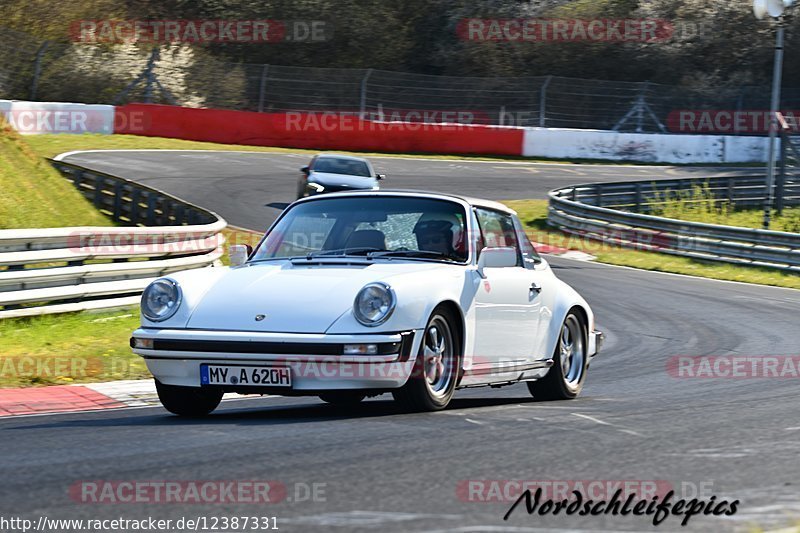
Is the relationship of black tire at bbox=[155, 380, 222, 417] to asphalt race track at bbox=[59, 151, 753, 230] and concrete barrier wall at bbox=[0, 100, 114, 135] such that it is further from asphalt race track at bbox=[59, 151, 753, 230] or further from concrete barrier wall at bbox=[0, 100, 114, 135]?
concrete barrier wall at bbox=[0, 100, 114, 135]

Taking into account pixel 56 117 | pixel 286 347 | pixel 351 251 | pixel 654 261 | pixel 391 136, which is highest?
pixel 351 251

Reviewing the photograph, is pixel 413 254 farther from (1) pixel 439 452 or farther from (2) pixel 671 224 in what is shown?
(2) pixel 671 224

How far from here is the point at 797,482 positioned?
539cm

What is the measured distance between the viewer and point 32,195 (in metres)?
17.2

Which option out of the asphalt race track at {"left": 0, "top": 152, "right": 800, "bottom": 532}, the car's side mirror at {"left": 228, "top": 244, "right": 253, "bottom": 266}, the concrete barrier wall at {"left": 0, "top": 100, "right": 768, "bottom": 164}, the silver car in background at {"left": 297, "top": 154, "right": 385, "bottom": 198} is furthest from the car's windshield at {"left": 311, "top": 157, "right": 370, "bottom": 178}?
the car's side mirror at {"left": 228, "top": 244, "right": 253, "bottom": 266}

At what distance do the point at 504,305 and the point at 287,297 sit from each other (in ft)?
5.78

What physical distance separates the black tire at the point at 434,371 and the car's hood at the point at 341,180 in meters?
19.1

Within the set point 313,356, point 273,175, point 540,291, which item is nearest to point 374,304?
point 313,356

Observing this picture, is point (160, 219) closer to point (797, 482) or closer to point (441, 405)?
point (441, 405)

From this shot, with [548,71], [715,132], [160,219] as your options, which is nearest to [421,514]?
[160,219]

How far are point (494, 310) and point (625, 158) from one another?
35782 millimetres

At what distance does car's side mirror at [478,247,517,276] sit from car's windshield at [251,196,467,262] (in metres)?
0.13

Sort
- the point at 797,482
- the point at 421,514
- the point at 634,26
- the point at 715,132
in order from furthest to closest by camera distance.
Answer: the point at 634,26 → the point at 715,132 → the point at 797,482 → the point at 421,514

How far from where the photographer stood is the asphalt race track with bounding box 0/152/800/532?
4.62 meters
